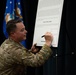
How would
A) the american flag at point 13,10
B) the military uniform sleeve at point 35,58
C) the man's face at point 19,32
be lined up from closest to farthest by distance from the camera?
the military uniform sleeve at point 35,58 < the man's face at point 19,32 < the american flag at point 13,10

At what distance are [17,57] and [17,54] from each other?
1.2 inches

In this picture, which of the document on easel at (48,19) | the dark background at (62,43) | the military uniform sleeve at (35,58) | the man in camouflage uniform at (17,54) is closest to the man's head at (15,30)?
the man in camouflage uniform at (17,54)

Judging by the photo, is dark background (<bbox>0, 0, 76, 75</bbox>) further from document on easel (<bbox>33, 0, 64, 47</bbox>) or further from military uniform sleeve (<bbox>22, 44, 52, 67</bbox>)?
military uniform sleeve (<bbox>22, 44, 52, 67</bbox>)

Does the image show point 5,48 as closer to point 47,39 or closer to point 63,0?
point 47,39

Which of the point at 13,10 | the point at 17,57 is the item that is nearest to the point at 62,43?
the point at 13,10

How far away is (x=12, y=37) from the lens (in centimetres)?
224

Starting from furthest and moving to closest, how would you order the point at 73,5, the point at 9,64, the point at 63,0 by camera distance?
the point at 73,5 → the point at 63,0 → the point at 9,64

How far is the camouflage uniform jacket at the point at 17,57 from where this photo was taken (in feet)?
6.90

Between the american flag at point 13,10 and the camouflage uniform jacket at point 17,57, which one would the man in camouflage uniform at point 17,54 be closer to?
the camouflage uniform jacket at point 17,57

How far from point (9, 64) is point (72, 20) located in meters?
1.55

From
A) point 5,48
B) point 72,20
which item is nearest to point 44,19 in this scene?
point 5,48

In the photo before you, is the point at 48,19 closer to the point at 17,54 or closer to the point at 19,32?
the point at 19,32

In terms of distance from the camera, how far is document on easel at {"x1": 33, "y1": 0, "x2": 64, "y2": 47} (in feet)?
7.95

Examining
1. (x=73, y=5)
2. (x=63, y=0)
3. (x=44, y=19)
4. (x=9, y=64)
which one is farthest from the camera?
(x=73, y=5)
